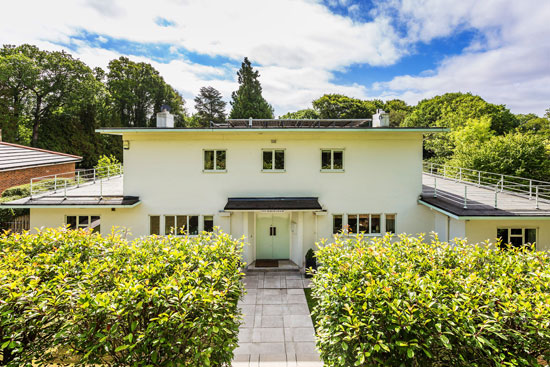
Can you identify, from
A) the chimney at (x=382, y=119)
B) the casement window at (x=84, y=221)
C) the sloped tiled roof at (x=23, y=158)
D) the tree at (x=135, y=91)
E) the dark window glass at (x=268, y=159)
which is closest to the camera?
the casement window at (x=84, y=221)

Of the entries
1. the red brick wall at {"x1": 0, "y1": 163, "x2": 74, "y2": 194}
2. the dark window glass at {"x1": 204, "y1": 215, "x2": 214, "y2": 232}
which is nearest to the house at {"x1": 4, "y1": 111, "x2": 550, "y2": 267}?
the dark window glass at {"x1": 204, "y1": 215, "x2": 214, "y2": 232}

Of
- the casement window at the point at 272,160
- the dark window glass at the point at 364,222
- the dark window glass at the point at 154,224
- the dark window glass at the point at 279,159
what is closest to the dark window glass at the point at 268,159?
the casement window at the point at 272,160

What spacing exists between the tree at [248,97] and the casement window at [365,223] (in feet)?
100

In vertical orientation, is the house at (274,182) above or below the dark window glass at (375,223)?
above

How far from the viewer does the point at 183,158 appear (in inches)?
510

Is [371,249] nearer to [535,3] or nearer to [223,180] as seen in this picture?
[223,180]

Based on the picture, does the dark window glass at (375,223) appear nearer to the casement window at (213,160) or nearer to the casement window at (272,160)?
the casement window at (272,160)

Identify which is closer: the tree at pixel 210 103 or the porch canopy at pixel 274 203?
the porch canopy at pixel 274 203

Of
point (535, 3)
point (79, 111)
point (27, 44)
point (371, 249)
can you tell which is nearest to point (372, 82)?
point (535, 3)

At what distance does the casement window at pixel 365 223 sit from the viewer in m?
13.2

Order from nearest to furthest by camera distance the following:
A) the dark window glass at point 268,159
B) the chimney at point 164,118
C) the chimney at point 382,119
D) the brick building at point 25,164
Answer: the dark window glass at point 268,159 < the chimney at point 164,118 < the chimney at point 382,119 < the brick building at point 25,164

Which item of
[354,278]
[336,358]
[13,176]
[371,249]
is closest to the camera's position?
[336,358]

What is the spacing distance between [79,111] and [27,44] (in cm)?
1003

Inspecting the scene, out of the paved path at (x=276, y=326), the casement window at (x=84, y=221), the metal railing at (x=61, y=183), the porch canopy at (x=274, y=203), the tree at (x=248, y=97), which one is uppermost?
the tree at (x=248, y=97)
